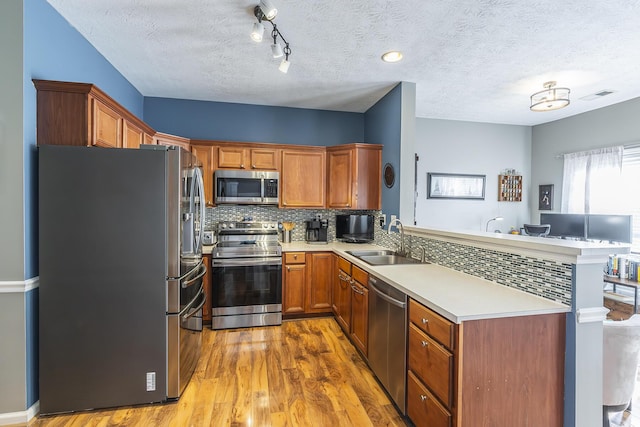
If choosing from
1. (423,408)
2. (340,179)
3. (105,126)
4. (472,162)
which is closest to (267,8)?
(105,126)

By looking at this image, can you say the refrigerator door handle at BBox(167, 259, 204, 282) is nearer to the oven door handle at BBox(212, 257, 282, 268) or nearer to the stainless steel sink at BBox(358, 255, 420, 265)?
the oven door handle at BBox(212, 257, 282, 268)

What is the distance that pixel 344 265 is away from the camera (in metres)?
3.12

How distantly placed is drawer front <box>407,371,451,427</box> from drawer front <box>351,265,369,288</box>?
0.84 meters

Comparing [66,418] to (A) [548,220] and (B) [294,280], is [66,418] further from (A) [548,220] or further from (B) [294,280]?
(A) [548,220]

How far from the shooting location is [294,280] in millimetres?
3531

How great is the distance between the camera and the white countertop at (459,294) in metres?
1.44

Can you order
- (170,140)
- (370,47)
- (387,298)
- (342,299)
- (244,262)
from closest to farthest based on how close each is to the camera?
(387,298), (370,47), (342,299), (244,262), (170,140)

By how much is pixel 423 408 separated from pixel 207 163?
10.9 feet

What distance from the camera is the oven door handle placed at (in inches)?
128

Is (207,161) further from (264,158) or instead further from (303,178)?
(303,178)

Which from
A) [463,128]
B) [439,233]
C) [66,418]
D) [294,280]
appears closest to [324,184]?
[294,280]

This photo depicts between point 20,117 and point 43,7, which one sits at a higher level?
point 43,7

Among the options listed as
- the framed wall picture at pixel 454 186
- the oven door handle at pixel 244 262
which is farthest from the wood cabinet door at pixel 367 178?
the framed wall picture at pixel 454 186

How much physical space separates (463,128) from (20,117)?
17.1 ft
